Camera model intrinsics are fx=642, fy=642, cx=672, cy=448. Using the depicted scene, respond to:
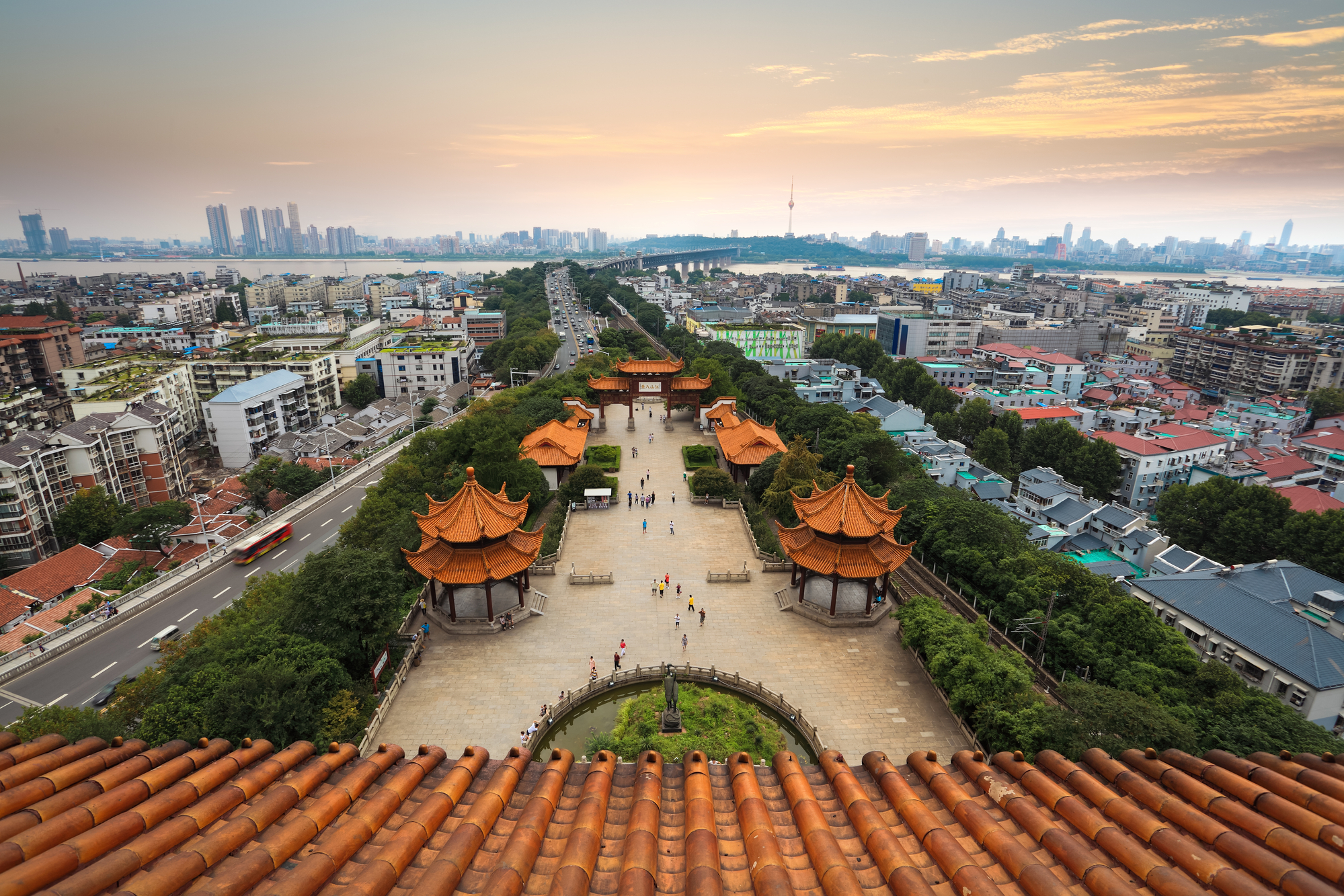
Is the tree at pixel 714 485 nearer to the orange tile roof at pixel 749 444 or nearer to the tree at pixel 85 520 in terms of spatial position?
the orange tile roof at pixel 749 444

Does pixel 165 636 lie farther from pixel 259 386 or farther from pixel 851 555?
pixel 259 386

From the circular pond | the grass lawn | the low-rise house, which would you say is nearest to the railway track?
the low-rise house

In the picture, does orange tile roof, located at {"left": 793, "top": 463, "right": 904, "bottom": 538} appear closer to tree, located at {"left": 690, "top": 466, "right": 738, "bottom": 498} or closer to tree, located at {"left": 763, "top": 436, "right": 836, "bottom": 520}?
tree, located at {"left": 763, "top": 436, "right": 836, "bottom": 520}

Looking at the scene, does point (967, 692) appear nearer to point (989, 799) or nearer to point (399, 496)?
point (989, 799)

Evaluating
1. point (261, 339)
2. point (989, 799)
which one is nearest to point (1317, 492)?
point (989, 799)

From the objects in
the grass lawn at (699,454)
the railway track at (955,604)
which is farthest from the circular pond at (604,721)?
the grass lawn at (699,454)

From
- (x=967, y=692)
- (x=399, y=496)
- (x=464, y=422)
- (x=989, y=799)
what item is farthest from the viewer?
(x=464, y=422)
